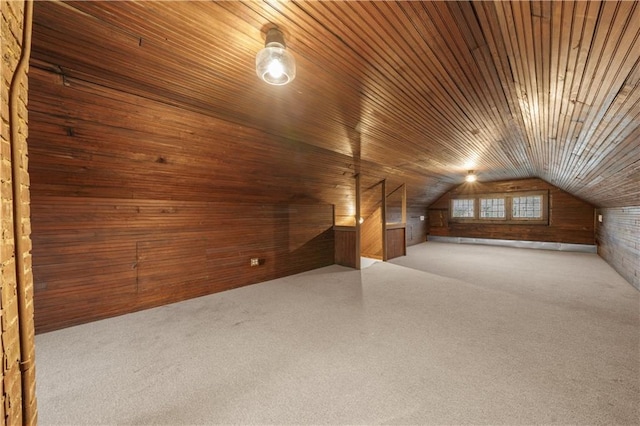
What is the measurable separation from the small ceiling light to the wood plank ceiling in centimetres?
8

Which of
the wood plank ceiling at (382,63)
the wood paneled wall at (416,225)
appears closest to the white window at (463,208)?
the wood paneled wall at (416,225)

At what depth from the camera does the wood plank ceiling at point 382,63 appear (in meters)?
1.31

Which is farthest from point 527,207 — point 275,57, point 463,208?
point 275,57

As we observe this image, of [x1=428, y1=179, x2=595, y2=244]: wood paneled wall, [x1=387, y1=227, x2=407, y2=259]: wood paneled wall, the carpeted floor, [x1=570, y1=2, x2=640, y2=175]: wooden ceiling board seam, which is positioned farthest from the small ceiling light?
[x1=428, y1=179, x2=595, y2=244]: wood paneled wall

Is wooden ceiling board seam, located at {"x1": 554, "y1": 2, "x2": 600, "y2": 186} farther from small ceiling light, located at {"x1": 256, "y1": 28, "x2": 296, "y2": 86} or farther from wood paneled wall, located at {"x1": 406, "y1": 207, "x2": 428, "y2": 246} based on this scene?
wood paneled wall, located at {"x1": 406, "y1": 207, "x2": 428, "y2": 246}

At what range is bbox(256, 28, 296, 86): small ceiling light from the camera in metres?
1.45

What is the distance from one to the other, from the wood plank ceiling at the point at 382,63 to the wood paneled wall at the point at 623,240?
128 cm

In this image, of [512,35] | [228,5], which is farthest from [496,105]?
[228,5]

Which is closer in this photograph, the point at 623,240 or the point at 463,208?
the point at 623,240

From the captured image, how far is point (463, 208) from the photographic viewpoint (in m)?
9.00

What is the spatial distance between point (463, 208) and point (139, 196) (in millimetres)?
9551

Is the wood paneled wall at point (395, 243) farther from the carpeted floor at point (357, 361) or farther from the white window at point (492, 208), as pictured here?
the white window at point (492, 208)

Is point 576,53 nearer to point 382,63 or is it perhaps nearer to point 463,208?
point 382,63

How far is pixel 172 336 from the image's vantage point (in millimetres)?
2459
